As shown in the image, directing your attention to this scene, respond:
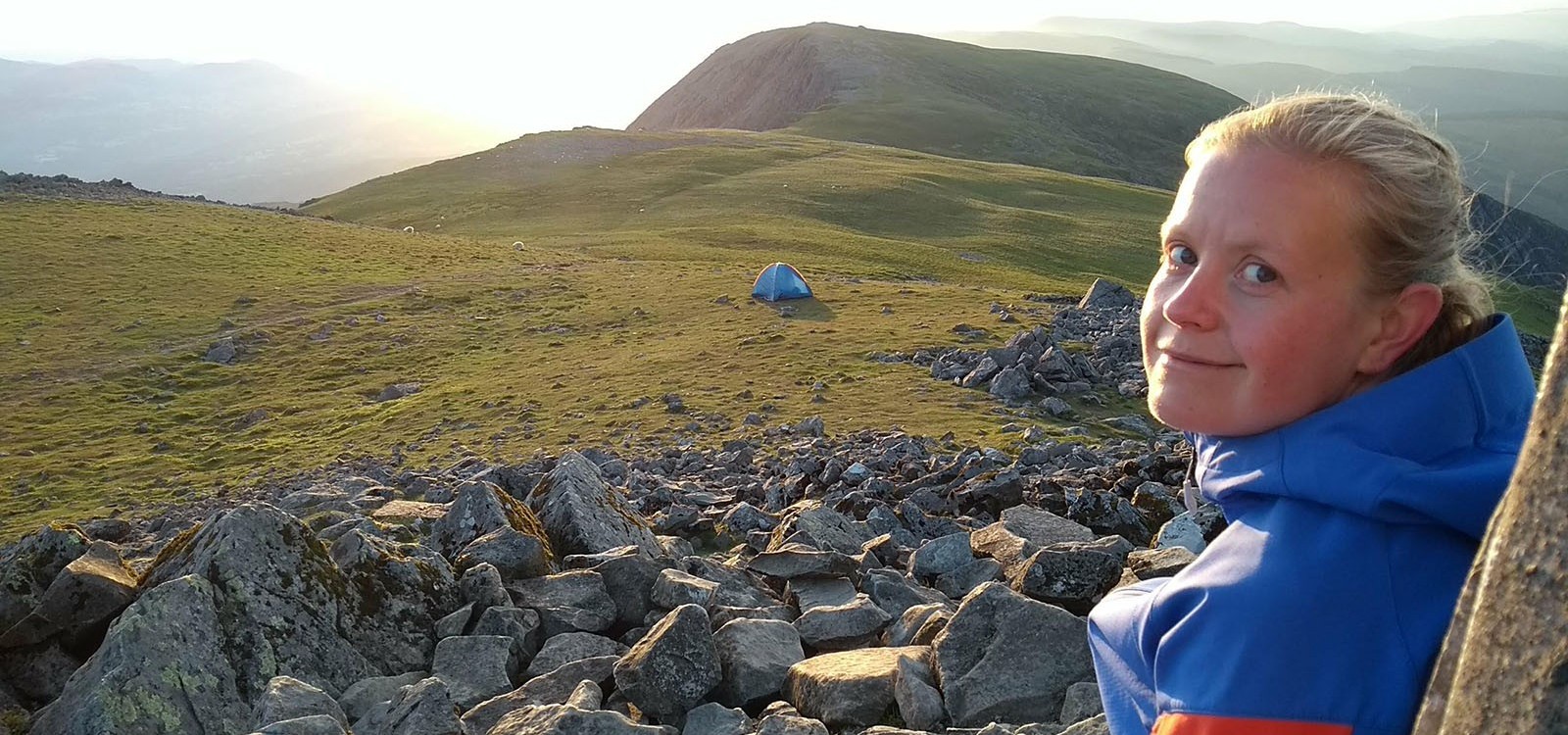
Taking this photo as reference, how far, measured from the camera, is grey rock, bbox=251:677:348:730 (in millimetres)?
6414

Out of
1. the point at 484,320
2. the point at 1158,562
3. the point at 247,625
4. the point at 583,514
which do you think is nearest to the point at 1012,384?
the point at 583,514

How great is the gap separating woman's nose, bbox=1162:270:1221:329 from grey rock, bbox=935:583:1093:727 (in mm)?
3830

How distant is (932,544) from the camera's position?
10484mm

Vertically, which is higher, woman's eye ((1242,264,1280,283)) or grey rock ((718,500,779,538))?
woman's eye ((1242,264,1280,283))

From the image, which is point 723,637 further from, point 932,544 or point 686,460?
point 686,460

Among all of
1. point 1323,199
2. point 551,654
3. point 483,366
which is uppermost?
point 1323,199

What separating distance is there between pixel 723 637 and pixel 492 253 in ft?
158

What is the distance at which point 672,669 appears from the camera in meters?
7.00

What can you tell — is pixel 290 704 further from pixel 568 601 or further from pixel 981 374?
pixel 981 374

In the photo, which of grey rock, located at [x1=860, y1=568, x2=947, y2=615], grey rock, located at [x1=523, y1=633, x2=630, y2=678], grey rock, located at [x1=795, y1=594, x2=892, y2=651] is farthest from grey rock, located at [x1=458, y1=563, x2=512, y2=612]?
→ grey rock, located at [x1=860, y1=568, x2=947, y2=615]

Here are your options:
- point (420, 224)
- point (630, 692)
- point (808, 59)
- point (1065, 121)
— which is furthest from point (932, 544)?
point (808, 59)

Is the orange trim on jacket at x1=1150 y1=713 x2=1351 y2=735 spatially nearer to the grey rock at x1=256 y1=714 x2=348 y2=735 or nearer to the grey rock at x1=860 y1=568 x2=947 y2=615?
the grey rock at x1=256 y1=714 x2=348 y2=735

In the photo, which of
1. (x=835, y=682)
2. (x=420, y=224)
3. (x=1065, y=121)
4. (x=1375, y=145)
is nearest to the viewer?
(x=1375, y=145)

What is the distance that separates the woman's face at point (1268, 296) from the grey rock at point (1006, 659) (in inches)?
144
